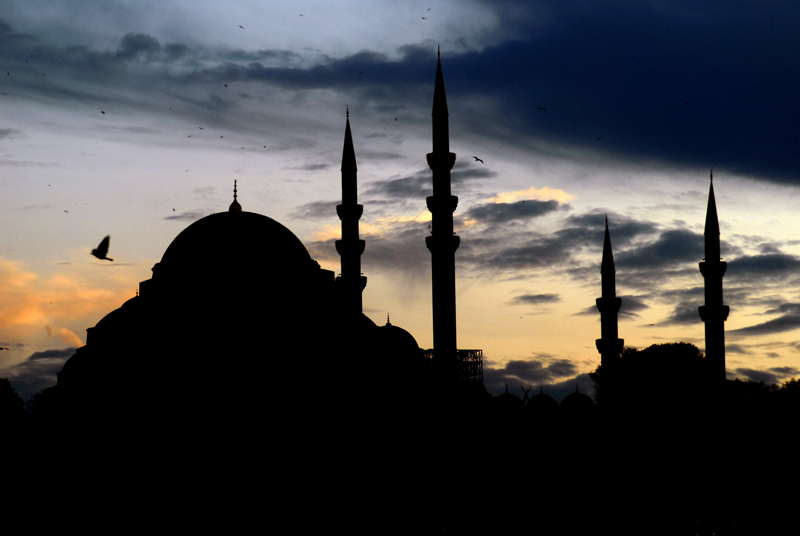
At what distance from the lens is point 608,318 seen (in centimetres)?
3381

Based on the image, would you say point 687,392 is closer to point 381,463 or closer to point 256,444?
point 381,463

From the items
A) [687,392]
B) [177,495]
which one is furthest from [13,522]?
[687,392]

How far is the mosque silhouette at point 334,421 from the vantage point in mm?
22984

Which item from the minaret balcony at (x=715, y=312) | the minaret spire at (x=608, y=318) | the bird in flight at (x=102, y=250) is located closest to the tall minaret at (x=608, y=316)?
the minaret spire at (x=608, y=318)

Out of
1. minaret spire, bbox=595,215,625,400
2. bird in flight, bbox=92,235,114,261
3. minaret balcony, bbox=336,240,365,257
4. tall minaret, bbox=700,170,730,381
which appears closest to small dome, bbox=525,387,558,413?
minaret spire, bbox=595,215,625,400

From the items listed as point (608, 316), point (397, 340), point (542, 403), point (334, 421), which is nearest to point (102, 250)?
point (334, 421)

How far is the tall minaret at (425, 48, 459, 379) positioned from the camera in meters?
24.2

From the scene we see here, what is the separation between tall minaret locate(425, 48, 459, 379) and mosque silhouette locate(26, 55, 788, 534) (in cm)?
5

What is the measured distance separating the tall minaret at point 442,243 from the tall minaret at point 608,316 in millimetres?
11527

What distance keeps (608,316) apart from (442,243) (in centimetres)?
1196

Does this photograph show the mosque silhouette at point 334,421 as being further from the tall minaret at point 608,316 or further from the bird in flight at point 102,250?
the bird in flight at point 102,250

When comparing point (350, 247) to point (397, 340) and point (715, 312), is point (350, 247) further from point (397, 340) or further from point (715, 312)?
point (715, 312)

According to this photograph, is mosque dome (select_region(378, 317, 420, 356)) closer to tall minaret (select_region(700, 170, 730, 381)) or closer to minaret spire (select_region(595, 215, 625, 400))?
minaret spire (select_region(595, 215, 625, 400))

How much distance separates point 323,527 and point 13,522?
8478 mm
